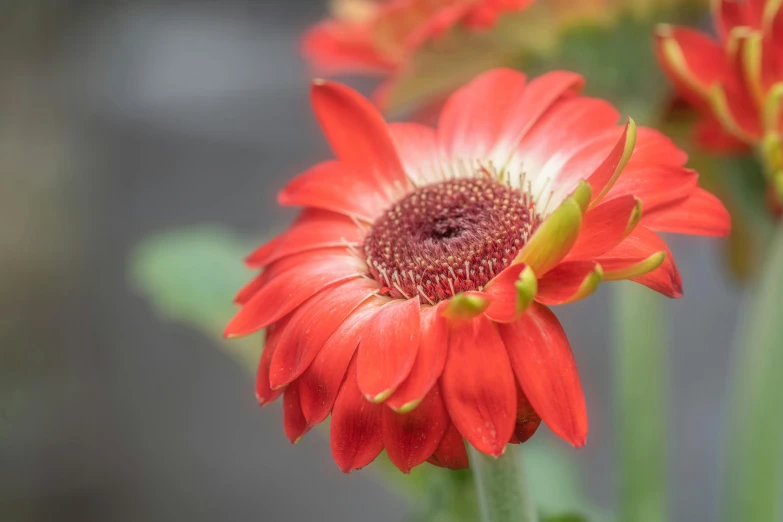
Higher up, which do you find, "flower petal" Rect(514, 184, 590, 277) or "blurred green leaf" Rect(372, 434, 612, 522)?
"flower petal" Rect(514, 184, 590, 277)

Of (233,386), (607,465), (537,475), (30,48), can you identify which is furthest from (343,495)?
(30,48)

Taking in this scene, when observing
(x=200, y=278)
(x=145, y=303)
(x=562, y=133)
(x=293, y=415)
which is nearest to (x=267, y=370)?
(x=293, y=415)

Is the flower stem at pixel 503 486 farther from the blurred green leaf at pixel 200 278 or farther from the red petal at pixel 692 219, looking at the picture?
the blurred green leaf at pixel 200 278

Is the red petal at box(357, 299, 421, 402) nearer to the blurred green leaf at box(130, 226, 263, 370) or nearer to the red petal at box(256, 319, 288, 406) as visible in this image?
the red petal at box(256, 319, 288, 406)

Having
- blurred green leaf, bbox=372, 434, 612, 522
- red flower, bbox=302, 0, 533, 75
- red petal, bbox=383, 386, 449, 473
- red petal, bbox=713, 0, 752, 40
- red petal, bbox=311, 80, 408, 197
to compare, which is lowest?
blurred green leaf, bbox=372, 434, 612, 522

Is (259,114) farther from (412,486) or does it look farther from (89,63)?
(412,486)

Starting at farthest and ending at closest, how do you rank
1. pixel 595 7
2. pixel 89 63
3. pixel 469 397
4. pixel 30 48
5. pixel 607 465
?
1. pixel 89 63
2. pixel 30 48
3. pixel 607 465
4. pixel 595 7
5. pixel 469 397

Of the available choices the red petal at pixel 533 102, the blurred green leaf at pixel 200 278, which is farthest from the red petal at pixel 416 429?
the blurred green leaf at pixel 200 278

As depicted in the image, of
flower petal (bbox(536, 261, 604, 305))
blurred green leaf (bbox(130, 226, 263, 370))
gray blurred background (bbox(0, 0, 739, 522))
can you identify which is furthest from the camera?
gray blurred background (bbox(0, 0, 739, 522))

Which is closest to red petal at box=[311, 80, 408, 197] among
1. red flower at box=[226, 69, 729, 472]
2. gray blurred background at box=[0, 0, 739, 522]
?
red flower at box=[226, 69, 729, 472]
